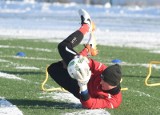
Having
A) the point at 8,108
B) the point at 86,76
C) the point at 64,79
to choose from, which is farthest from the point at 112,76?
the point at 8,108

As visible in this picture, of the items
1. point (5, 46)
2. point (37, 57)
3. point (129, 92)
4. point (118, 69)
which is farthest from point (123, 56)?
point (118, 69)

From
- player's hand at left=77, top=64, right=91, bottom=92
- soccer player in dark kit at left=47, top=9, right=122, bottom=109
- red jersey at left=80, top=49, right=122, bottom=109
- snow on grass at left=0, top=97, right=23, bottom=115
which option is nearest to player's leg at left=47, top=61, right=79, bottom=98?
soccer player in dark kit at left=47, top=9, right=122, bottom=109

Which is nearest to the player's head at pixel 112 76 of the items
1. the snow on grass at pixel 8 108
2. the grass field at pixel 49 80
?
the grass field at pixel 49 80

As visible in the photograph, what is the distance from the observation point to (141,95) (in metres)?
9.96

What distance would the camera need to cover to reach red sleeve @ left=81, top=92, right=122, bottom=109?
8336mm

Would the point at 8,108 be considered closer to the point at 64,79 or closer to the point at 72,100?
the point at 64,79

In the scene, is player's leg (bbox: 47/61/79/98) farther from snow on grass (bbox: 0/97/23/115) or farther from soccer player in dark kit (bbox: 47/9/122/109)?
snow on grass (bbox: 0/97/23/115)

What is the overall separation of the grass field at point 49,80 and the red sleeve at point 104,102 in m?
0.10

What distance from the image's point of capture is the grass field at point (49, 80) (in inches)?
336

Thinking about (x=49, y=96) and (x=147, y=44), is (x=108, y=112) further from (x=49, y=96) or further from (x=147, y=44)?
(x=147, y=44)

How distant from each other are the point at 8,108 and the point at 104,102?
4.44 ft

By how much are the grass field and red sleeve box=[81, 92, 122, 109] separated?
10 cm

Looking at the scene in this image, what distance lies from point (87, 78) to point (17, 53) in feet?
27.7

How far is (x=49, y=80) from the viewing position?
1164cm
